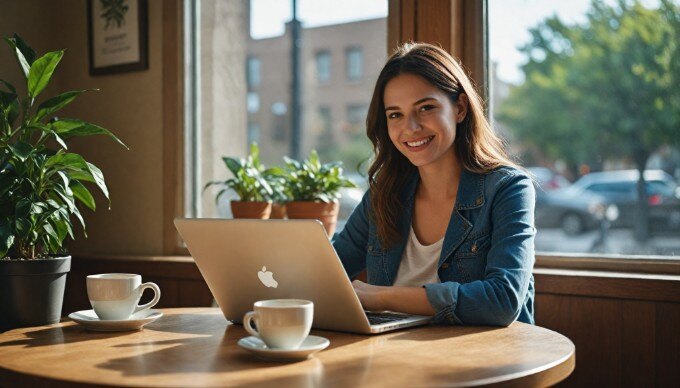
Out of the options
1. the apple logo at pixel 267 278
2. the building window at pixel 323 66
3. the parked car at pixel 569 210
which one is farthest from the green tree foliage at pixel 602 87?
the apple logo at pixel 267 278

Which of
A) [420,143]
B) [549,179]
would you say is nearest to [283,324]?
[420,143]

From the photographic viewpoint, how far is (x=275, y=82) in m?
2.94

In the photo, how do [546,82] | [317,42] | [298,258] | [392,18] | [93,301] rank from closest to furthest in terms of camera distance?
[298,258] → [93,301] → [546,82] → [392,18] → [317,42]

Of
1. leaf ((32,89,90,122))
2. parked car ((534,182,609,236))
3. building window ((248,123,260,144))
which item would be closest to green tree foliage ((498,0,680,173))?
parked car ((534,182,609,236))

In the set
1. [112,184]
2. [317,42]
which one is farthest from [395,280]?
[112,184]

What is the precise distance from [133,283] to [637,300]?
4.18 feet

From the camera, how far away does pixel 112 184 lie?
10.3 feet

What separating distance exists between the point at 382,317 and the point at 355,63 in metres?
1.40

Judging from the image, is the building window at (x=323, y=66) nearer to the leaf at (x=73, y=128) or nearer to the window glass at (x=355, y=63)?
the window glass at (x=355, y=63)

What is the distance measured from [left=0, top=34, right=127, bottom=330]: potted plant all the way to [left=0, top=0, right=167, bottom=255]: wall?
39.9 inches

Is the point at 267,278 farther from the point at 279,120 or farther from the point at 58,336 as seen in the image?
the point at 279,120

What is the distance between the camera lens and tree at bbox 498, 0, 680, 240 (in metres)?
2.07

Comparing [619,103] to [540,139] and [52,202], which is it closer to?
[540,139]

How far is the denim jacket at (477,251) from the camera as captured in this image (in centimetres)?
147
